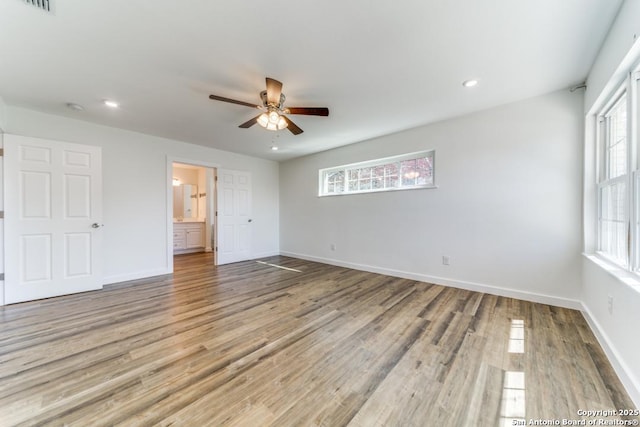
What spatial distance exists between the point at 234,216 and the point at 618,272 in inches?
216

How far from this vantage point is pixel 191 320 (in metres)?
2.43

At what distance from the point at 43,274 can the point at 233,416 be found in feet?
12.0

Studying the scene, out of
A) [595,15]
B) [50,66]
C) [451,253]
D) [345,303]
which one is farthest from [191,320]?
[595,15]

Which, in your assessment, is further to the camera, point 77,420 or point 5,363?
point 5,363

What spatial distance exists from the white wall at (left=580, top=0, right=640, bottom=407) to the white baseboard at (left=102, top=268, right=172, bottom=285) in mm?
5484

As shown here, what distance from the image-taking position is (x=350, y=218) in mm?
4707

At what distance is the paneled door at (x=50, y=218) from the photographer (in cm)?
293

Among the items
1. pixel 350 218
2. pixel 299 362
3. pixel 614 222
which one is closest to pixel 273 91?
pixel 299 362

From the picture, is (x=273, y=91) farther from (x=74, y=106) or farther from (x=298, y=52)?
(x=74, y=106)

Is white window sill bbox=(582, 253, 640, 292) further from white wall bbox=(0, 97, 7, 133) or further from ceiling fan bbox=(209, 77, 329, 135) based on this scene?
white wall bbox=(0, 97, 7, 133)

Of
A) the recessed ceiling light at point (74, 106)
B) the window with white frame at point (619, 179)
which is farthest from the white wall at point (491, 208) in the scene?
the recessed ceiling light at point (74, 106)

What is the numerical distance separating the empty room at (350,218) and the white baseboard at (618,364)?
3cm

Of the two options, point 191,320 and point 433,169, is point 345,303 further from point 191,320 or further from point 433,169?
point 433,169

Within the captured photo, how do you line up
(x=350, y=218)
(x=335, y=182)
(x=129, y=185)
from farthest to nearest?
(x=335, y=182)
(x=350, y=218)
(x=129, y=185)
